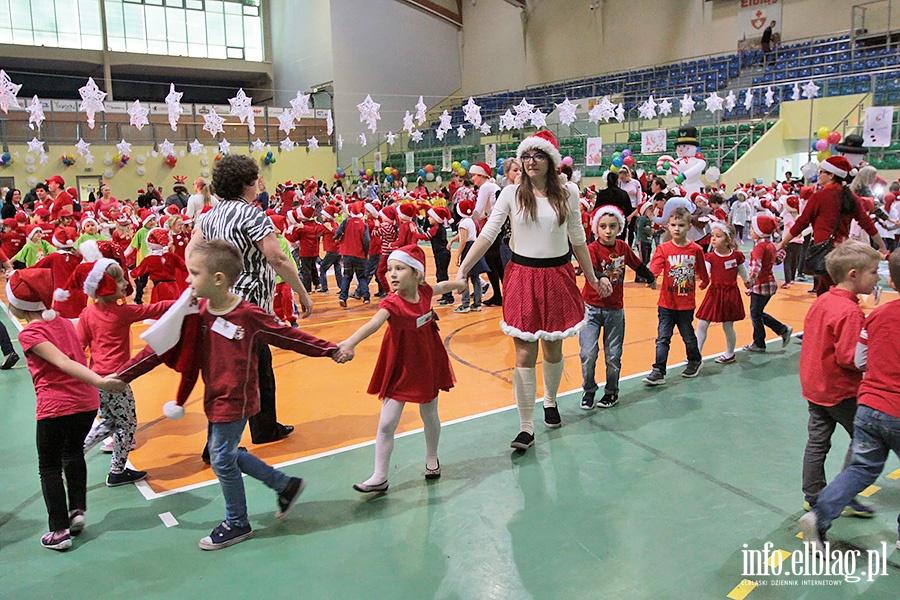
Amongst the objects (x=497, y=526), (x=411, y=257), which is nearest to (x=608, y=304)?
(x=411, y=257)

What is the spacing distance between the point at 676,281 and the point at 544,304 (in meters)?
1.79

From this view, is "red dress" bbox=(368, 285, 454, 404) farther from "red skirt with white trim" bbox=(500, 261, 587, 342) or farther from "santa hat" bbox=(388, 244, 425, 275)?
"red skirt with white trim" bbox=(500, 261, 587, 342)

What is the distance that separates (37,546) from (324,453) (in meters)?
1.63

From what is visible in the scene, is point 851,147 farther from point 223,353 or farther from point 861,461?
point 223,353

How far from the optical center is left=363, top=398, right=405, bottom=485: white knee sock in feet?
12.1

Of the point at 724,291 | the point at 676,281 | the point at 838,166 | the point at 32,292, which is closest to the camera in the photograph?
the point at 32,292

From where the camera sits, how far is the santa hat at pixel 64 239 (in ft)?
19.5

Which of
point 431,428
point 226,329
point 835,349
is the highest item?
point 226,329

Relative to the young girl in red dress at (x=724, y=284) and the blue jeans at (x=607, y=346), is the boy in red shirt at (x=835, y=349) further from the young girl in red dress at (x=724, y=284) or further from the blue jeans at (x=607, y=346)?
the young girl in red dress at (x=724, y=284)

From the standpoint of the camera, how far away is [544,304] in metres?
4.22

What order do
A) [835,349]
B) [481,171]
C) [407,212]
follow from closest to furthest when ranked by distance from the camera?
1. [835,349]
2. [481,171]
3. [407,212]

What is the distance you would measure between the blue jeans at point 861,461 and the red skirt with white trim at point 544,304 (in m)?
1.69

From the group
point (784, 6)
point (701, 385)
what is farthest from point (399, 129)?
point (701, 385)

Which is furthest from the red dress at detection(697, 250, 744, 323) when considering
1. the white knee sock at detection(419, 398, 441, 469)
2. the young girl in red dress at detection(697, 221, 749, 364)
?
the white knee sock at detection(419, 398, 441, 469)
